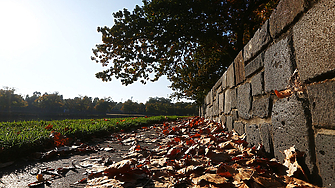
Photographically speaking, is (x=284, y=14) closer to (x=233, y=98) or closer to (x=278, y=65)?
(x=278, y=65)

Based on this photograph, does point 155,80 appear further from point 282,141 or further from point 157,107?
point 157,107

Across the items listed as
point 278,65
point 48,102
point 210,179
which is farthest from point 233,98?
point 48,102

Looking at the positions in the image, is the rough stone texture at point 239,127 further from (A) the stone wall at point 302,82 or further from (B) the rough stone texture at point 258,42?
(B) the rough stone texture at point 258,42

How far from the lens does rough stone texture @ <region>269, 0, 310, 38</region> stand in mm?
1263

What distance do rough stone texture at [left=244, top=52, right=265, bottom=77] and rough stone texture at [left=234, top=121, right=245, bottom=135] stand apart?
A: 683 mm

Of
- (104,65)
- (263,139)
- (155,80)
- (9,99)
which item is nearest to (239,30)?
(155,80)

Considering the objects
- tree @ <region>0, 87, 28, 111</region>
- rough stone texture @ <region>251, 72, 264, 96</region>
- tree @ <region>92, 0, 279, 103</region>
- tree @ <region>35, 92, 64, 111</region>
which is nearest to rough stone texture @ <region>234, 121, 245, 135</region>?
rough stone texture @ <region>251, 72, 264, 96</region>

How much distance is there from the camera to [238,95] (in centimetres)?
271

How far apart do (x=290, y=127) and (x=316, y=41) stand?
2.07 feet

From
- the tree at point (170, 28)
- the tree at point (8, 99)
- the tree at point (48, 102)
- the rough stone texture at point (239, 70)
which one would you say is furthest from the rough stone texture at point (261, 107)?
the tree at point (48, 102)

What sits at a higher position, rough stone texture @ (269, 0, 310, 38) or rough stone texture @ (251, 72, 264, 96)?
rough stone texture @ (269, 0, 310, 38)

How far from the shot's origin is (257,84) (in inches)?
78.7

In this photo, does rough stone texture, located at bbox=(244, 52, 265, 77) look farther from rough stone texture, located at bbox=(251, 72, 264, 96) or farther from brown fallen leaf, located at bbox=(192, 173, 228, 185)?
brown fallen leaf, located at bbox=(192, 173, 228, 185)

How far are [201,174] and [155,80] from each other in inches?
328
